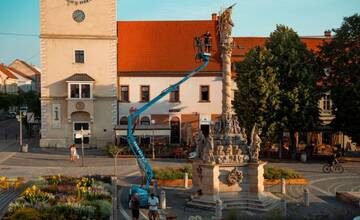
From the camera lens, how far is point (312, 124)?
123ft

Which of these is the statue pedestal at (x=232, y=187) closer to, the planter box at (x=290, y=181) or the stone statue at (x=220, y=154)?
the stone statue at (x=220, y=154)

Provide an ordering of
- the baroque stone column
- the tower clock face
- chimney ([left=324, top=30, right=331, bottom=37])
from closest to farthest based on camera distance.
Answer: the baroque stone column
the tower clock face
chimney ([left=324, top=30, right=331, bottom=37])

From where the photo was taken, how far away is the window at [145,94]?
4778cm

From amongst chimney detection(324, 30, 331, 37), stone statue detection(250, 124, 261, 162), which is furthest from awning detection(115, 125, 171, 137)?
chimney detection(324, 30, 331, 37)

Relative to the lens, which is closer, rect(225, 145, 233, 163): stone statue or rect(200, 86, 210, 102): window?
rect(225, 145, 233, 163): stone statue

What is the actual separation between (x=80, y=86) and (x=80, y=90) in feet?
1.30

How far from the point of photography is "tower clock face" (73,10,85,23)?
45.7 meters

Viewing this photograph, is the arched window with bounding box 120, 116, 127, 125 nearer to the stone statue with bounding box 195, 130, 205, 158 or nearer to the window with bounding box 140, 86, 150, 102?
the window with bounding box 140, 86, 150, 102

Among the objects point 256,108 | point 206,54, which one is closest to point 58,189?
point 206,54

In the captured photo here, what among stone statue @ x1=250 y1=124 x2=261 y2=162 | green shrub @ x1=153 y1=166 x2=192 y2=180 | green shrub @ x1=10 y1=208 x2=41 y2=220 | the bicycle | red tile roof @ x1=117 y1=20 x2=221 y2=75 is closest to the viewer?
green shrub @ x1=10 y1=208 x2=41 y2=220

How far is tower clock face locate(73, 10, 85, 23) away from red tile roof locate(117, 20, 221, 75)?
567 cm

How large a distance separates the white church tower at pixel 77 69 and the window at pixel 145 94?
9.81 feet

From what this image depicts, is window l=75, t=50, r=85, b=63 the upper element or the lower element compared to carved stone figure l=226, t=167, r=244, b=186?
upper

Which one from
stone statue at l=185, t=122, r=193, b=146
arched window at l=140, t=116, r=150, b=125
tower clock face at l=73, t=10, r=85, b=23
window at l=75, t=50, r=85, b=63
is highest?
tower clock face at l=73, t=10, r=85, b=23
